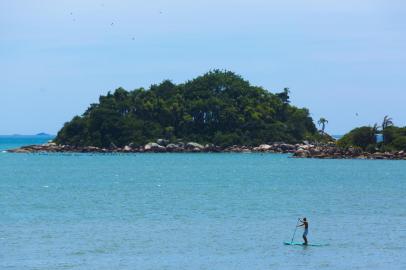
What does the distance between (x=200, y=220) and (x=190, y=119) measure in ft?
422

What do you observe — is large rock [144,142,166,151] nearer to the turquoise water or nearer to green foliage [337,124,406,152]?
green foliage [337,124,406,152]

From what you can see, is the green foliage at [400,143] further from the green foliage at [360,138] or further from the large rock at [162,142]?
the large rock at [162,142]

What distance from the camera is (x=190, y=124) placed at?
18900cm

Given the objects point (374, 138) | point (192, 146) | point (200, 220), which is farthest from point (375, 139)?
point (200, 220)

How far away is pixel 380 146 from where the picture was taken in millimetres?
158625

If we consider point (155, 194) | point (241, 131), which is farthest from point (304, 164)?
point (155, 194)

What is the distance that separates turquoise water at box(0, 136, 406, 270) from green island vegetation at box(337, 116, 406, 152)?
37.0 metres

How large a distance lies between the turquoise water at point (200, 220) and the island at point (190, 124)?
66.4 m

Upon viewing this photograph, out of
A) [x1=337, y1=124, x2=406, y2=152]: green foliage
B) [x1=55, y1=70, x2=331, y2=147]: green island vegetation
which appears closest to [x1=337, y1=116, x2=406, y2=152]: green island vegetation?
[x1=337, y1=124, x2=406, y2=152]: green foliage

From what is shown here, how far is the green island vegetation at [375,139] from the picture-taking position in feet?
506

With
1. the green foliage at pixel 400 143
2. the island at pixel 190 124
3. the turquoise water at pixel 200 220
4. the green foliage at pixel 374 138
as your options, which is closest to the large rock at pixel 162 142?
the island at pixel 190 124

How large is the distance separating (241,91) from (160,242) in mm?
149846

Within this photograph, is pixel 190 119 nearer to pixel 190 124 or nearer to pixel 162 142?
pixel 190 124

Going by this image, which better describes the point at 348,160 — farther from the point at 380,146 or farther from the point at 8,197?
the point at 8,197
